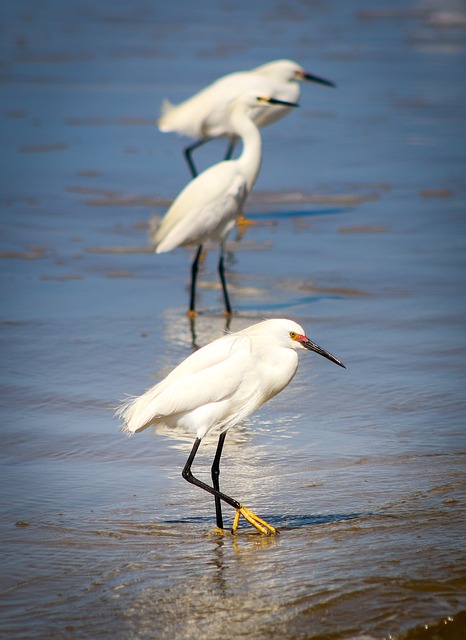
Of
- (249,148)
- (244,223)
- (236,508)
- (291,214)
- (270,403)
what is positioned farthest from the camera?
(291,214)

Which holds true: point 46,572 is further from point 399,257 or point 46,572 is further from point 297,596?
point 399,257

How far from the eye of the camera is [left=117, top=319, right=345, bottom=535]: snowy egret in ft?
16.2

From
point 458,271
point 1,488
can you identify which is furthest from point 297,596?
point 458,271

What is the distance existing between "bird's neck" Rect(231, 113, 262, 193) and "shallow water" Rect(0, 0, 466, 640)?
934mm

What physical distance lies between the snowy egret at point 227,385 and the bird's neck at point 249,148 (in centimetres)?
393

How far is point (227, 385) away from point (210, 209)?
3.66 m

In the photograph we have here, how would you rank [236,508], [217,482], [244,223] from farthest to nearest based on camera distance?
[244,223] < [217,482] < [236,508]

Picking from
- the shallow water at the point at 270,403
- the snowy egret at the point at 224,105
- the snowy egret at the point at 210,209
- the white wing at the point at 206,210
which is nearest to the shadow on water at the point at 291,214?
the shallow water at the point at 270,403

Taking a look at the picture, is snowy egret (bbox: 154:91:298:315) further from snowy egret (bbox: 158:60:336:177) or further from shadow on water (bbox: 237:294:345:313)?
snowy egret (bbox: 158:60:336:177)

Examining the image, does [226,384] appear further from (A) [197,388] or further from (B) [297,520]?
(B) [297,520]

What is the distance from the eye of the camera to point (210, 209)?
331 inches

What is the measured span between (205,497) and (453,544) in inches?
50.7

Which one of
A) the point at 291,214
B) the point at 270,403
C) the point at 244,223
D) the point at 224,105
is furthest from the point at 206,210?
the point at 224,105

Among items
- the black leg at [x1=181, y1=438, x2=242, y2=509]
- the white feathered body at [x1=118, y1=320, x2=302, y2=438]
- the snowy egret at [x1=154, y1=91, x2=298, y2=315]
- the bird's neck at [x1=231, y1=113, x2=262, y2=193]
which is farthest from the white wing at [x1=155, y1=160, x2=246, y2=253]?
the black leg at [x1=181, y1=438, x2=242, y2=509]
